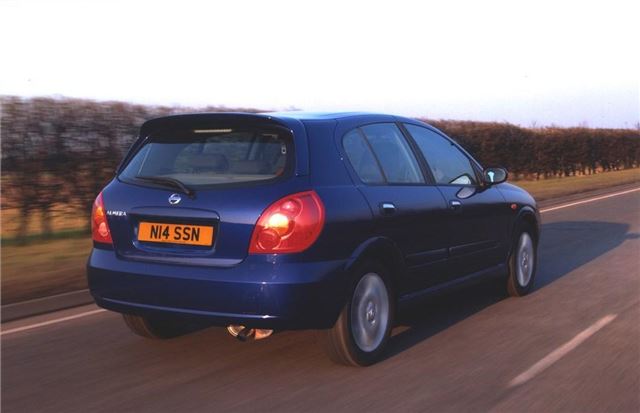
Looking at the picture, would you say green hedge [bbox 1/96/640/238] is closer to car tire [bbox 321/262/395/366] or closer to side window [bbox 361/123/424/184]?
side window [bbox 361/123/424/184]

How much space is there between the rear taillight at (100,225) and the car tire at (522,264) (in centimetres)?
391

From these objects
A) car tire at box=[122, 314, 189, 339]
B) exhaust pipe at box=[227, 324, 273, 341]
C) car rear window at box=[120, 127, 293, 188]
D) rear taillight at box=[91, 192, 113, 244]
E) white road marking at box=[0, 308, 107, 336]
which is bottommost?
white road marking at box=[0, 308, 107, 336]

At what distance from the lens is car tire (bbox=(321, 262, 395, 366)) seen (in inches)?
205

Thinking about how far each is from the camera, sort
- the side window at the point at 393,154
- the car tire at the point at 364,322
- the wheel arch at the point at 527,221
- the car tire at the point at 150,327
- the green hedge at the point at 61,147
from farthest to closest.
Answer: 1. the green hedge at the point at 61,147
2. the wheel arch at the point at 527,221
3. the car tire at the point at 150,327
4. the side window at the point at 393,154
5. the car tire at the point at 364,322

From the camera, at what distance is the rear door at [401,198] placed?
5547mm

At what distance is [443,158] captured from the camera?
6.78 metres

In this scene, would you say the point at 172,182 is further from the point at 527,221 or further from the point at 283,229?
the point at 527,221

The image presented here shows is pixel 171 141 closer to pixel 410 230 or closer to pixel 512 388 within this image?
pixel 410 230

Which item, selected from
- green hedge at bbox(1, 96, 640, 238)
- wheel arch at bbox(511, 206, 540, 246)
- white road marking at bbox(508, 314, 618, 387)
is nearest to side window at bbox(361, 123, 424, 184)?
white road marking at bbox(508, 314, 618, 387)

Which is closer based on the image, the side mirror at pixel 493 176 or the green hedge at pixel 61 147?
the side mirror at pixel 493 176

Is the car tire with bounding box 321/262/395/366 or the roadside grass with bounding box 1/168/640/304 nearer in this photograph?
the car tire with bounding box 321/262/395/366

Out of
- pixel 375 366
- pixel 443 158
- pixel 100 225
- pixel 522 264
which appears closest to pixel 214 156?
pixel 100 225

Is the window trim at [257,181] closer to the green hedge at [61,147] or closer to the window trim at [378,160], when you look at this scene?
the window trim at [378,160]

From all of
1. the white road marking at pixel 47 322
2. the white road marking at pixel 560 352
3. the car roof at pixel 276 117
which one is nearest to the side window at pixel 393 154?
the car roof at pixel 276 117
